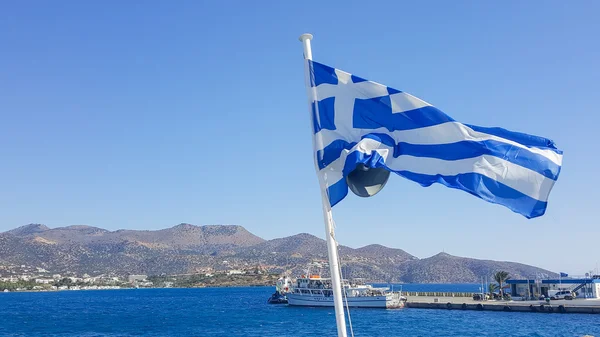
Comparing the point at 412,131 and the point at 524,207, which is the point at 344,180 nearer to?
the point at 412,131

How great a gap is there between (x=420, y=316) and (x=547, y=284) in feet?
61.9

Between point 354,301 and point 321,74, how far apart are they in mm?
79254

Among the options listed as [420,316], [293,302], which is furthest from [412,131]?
[293,302]

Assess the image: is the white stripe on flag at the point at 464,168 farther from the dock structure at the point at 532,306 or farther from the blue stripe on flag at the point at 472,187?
the dock structure at the point at 532,306

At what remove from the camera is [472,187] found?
870cm

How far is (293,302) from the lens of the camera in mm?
94500

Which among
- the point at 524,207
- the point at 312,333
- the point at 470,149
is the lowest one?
the point at 312,333

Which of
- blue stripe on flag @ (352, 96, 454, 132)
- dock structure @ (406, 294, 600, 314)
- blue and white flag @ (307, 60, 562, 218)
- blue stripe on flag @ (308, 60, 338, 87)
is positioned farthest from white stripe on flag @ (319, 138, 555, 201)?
dock structure @ (406, 294, 600, 314)

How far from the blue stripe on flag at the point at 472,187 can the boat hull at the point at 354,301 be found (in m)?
75.6

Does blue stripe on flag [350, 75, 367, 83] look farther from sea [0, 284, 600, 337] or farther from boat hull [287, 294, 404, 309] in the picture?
boat hull [287, 294, 404, 309]

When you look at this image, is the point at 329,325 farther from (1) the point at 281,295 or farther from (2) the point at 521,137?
(2) the point at 521,137

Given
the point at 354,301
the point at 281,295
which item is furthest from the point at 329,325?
the point at 281,295

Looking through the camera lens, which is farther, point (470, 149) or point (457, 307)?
point (457, 307)

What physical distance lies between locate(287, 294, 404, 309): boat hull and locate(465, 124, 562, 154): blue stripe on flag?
2976 inches
